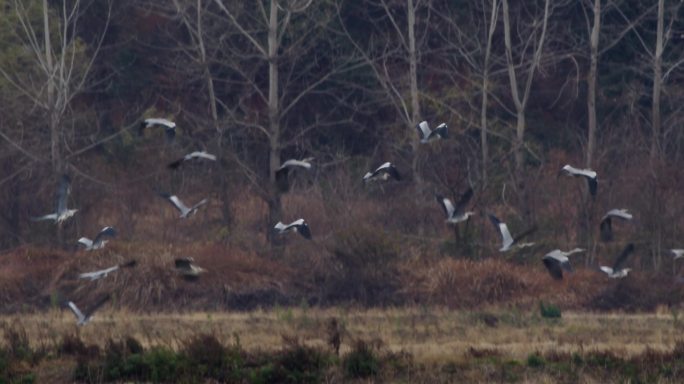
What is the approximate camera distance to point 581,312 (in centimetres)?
2855

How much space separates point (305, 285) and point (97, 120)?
1346 cm

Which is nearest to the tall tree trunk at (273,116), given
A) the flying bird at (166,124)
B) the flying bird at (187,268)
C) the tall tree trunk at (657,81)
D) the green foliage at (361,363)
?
the flying bird at (187,268)

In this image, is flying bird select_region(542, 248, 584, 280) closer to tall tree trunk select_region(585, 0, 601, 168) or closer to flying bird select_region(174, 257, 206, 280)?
flying bird select_region(174, 257, 206, 280)

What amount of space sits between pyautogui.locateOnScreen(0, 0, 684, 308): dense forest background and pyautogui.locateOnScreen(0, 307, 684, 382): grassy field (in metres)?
4.41

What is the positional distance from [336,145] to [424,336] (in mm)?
24971

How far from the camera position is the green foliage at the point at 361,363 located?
17781mm

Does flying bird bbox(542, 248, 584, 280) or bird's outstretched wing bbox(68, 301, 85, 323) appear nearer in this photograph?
flying bird bbox(542, 248, 584, 280)

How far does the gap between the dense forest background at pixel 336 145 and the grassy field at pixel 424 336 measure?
441cm

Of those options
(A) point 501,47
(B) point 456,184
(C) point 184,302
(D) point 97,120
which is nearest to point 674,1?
(A) point 501,47

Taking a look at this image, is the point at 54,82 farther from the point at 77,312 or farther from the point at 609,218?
the point at 609,218

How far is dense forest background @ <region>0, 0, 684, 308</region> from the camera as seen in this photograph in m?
32.8

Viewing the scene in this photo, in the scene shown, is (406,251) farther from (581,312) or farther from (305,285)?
(581,312)

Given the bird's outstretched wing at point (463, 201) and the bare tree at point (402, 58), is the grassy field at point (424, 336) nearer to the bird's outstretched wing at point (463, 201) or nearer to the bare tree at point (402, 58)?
the bird's outstretched wing at point (463, 201)

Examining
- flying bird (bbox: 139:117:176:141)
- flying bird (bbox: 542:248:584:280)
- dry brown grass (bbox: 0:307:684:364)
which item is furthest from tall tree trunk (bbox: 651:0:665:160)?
flying bird (bbox: 139:117:176:141)
